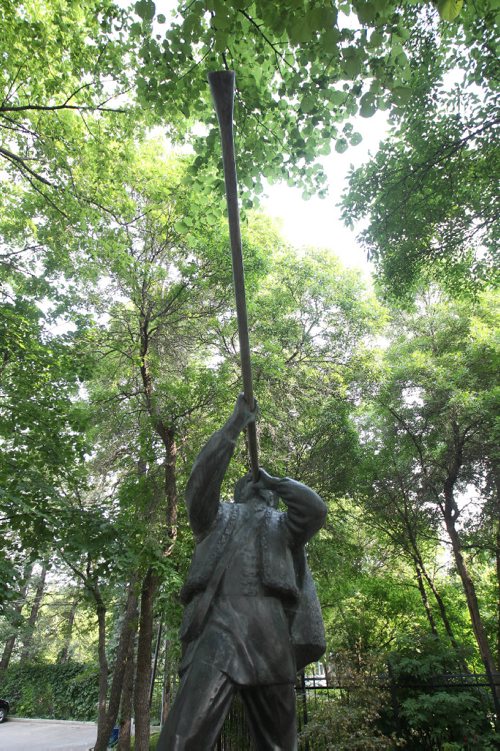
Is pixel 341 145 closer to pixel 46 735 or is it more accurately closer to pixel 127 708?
pixel 127 708

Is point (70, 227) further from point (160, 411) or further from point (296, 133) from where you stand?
point (296, 133)

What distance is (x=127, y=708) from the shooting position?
1018cm

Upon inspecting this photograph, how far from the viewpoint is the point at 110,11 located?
20.3 feet

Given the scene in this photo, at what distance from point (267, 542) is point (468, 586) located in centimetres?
835

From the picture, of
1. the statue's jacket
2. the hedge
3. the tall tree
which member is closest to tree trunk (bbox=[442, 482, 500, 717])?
the tall tree

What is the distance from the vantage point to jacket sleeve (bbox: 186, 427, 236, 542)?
249cm

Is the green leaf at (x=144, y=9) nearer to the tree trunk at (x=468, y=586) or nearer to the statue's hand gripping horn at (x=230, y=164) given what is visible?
the statue's hand gripping horn at (x=230, y=164)

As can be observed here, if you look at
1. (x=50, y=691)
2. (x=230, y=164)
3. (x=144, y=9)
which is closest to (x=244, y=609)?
(x=230, y=164)

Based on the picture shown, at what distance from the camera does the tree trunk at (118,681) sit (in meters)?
9.46

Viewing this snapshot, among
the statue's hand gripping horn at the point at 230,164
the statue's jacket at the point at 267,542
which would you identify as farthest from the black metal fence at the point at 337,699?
the statue's hand gripping horn at the point at 230,164

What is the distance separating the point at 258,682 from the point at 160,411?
792 centimetres

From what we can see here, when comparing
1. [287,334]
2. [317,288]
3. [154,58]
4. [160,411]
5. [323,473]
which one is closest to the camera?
[154,58]

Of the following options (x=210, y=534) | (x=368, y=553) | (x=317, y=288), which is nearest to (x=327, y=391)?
(x=317, y=288)

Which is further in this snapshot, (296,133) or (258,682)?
(296,133)
